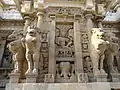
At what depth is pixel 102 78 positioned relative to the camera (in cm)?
569

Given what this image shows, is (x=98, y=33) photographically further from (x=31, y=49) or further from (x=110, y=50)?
(x=31, y=49)

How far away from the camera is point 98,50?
585cm

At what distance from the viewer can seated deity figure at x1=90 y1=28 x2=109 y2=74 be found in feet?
19.1

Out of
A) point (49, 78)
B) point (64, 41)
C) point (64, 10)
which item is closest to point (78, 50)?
point (64, 41)

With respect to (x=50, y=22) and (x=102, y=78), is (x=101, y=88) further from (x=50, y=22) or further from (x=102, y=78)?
(x=50, y=22)

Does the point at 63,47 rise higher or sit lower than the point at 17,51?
higher

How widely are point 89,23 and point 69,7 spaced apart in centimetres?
119

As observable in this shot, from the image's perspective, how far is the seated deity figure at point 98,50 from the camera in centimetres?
582

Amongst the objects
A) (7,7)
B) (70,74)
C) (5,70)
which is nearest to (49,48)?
(70,74)

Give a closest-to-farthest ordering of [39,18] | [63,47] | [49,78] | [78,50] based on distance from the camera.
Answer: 1. [49,78]
2. [78,50]
3. [63,47]
4. [39,18]

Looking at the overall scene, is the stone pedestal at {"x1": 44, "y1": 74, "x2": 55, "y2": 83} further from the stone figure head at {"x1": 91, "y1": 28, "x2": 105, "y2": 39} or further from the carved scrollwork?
the carved scrollwork

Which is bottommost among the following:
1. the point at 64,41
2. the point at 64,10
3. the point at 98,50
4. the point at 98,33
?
the point at 98,50

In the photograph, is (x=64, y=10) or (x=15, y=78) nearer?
(x=15, y=78)

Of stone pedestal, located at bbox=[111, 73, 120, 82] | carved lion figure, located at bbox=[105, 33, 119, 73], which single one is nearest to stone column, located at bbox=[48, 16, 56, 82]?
carved lion figure, located at bbox=[105, 33, 119, 73]
